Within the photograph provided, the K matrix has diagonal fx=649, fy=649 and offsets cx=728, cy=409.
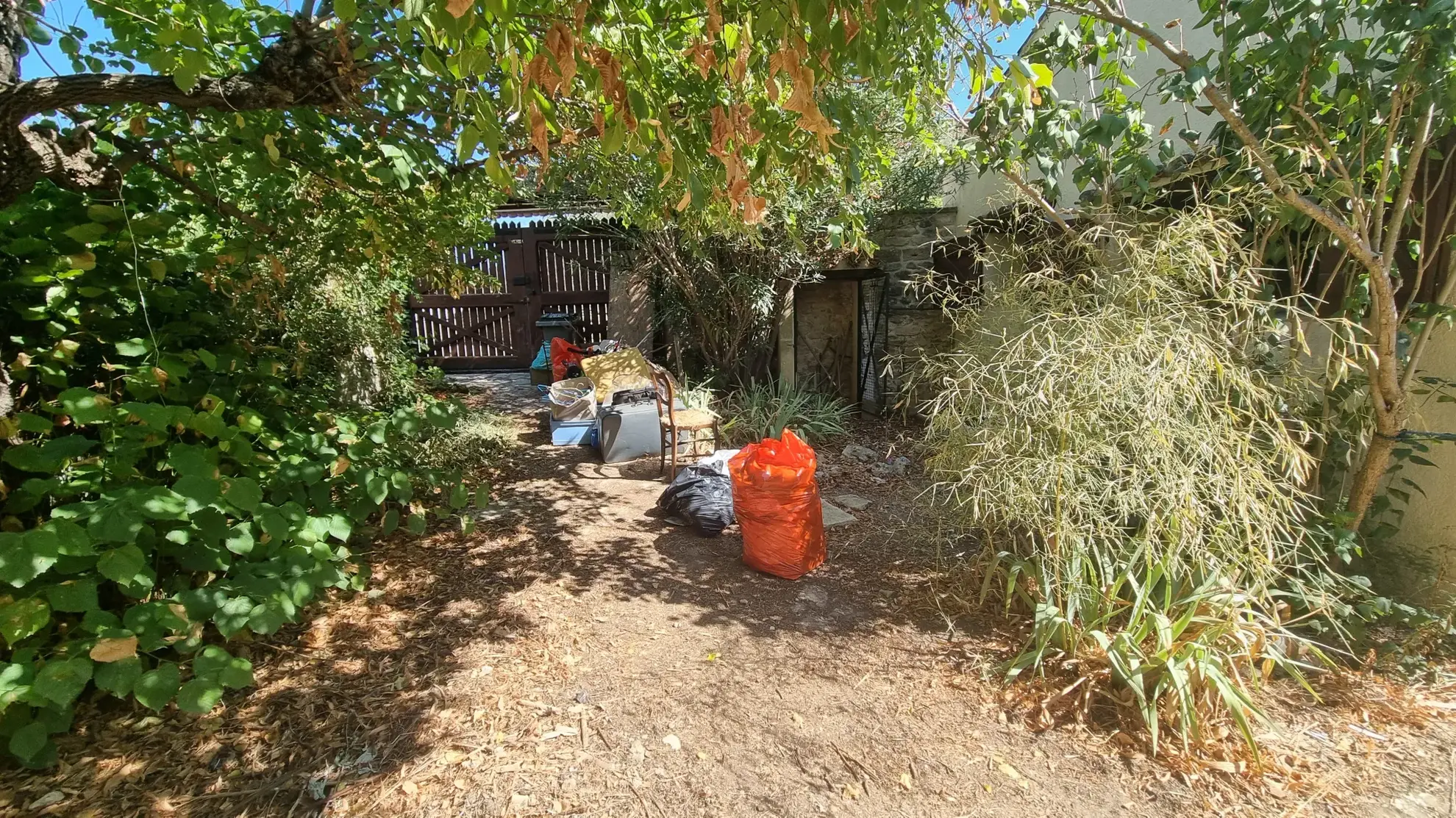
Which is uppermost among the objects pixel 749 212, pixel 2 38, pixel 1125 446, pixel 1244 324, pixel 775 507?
pixel 2 38

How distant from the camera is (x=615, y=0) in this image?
1.63 meters

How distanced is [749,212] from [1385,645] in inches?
119

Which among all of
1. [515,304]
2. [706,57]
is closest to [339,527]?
[706,57]

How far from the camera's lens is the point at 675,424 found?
4.81 m

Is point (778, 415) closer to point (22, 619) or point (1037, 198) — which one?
point (1037, 198)

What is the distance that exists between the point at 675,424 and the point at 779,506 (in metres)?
1.67

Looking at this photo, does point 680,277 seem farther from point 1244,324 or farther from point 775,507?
point 1244,324

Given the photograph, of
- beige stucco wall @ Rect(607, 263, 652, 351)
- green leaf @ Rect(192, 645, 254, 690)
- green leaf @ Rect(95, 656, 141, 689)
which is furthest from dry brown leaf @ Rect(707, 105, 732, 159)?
beige stucco wall @ Rect(607, 263, 652, 351)

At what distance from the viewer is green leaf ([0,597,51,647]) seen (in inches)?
65.4

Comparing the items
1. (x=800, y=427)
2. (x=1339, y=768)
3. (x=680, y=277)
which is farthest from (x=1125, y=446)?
(x=680, y=277)

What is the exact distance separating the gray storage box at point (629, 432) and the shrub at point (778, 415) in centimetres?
81

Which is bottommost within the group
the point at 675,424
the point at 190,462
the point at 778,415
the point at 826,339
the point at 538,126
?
the point at 778,415

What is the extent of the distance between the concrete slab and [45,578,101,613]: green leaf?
335cm

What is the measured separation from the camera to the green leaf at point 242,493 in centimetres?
201
